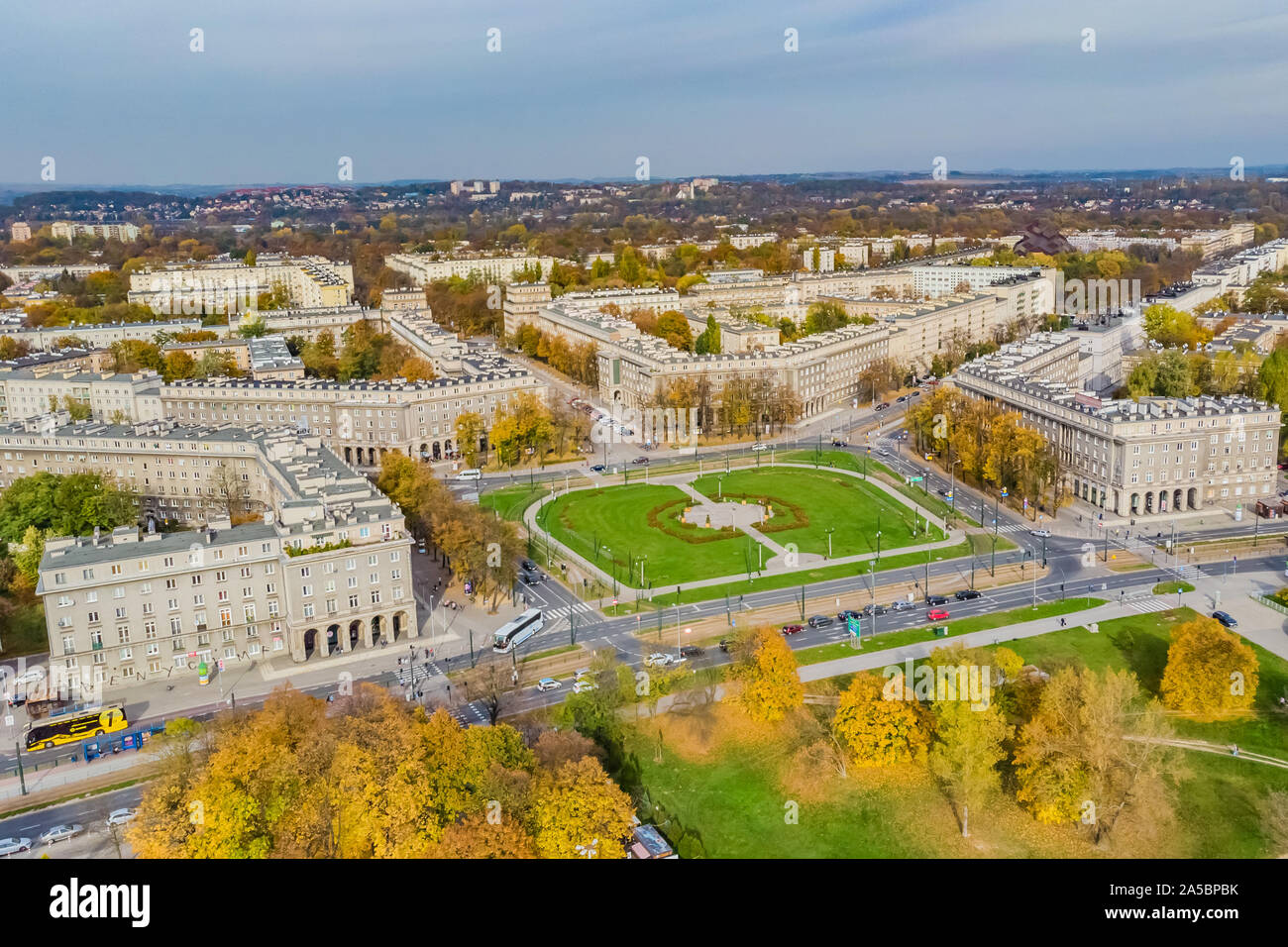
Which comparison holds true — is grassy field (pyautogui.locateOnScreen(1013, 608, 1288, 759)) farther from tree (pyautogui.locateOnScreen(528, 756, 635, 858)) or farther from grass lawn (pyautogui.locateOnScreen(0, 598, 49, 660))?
grass lawn (pyautogui.locateOnScreen(0, 598, 49, 660))

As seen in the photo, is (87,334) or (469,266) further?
(469,266)

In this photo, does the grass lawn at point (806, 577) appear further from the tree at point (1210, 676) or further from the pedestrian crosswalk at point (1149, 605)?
the tree at point (1210, 676)

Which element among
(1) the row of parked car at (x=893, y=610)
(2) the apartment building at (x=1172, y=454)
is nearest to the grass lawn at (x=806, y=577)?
(1) the row of parked car at (x=893, y=610)

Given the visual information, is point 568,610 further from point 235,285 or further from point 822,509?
point 235,285

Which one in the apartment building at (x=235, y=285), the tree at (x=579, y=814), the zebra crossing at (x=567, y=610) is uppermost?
the apartment building at (x=235, y=285)

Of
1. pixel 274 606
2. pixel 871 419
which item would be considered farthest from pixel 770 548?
pixel 871 419

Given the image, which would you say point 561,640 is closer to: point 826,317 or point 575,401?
point 575,401

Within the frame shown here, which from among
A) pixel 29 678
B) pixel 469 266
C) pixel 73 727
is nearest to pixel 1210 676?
pixel 73 727
